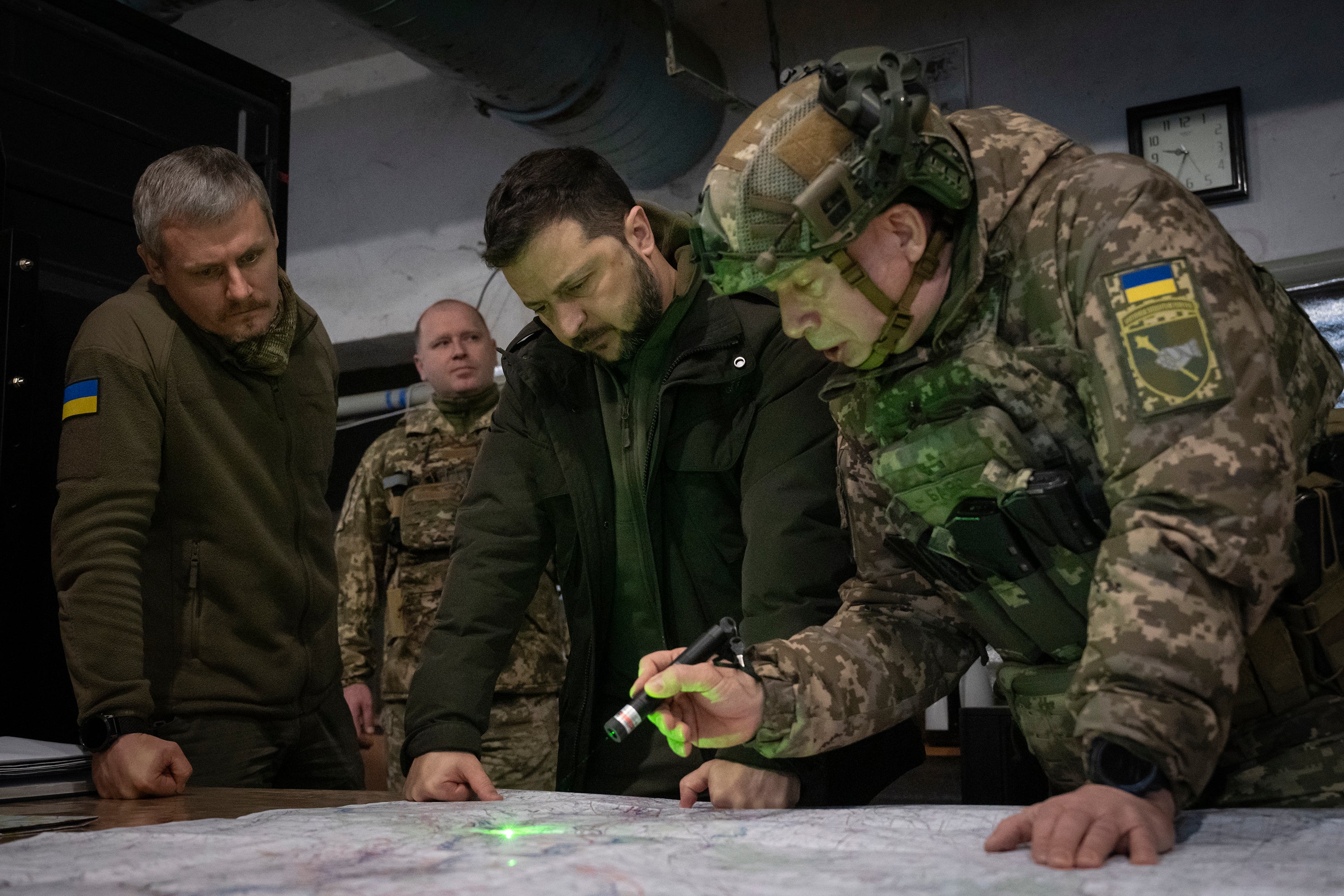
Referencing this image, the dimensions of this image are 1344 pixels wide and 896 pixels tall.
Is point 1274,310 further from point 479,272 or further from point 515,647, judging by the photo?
point 479,272

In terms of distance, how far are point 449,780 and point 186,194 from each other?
1.02 meters

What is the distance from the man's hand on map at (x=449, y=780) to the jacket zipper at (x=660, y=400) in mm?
447

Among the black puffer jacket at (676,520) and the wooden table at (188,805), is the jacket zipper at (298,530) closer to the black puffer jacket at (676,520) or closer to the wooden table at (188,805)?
the wooden table at (188,805)

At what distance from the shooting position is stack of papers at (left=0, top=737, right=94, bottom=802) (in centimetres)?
157

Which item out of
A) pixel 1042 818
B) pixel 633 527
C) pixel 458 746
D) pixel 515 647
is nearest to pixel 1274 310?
pixel 1042 818

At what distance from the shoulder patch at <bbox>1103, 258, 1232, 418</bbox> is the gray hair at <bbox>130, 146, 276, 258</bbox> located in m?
1.39

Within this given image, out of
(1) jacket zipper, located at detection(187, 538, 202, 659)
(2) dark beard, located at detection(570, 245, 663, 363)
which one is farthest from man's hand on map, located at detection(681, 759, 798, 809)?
(1) jacket zipper, located at detection(187, 538, 202, 659)

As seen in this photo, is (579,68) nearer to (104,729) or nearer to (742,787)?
(104,729)

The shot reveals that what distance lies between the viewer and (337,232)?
5.16m

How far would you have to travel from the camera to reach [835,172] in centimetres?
119

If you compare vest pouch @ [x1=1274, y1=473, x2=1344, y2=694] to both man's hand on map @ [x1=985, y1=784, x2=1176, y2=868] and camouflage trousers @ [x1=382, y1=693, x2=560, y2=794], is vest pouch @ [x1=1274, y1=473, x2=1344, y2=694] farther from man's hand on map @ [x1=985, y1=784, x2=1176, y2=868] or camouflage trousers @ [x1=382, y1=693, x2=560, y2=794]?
camouflage trousers @ [x1=382, y1=693, x2=560, y2=794]

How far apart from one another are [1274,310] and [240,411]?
153 centimetres

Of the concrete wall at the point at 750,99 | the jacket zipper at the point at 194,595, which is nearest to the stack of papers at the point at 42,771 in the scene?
the jacket zipper at the point at 194,595

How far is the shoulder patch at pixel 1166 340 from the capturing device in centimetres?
101
